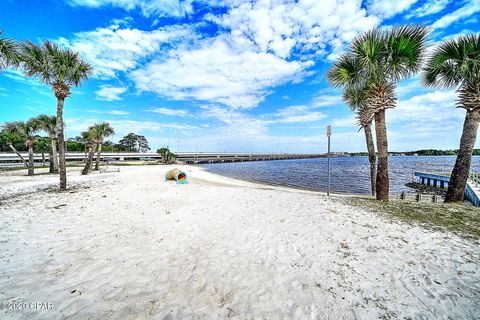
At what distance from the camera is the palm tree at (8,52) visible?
9188 mm

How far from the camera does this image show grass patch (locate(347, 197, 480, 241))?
5.75m

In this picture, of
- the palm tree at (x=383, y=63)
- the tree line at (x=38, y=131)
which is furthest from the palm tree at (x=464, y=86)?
the tree line at (x=38, y=131)

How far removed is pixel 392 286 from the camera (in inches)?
137

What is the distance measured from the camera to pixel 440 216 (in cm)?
696

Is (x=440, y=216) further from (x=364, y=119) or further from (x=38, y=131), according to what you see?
(x=38, y=131)

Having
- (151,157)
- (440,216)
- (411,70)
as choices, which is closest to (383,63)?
(411,70)

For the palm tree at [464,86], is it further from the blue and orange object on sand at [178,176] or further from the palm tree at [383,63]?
the blue and orange object on sand at [178,176]

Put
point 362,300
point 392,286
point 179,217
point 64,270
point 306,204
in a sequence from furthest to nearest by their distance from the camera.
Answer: point 306,204, point 179,217, point 64,270, point 392,286, point 362,300

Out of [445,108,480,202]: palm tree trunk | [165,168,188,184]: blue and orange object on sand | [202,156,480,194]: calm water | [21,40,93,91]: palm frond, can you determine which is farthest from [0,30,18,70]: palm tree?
[202,156,480,194]: calm water

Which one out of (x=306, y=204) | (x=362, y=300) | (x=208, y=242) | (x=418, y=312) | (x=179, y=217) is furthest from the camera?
(x=306, y=204)

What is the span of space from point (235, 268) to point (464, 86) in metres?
13.2

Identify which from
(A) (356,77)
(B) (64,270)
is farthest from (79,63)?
(A) (356,77)

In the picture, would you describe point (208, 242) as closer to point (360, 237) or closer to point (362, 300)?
point (362, 300)

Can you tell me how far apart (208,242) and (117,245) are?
7.36 ft
